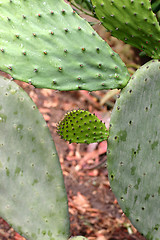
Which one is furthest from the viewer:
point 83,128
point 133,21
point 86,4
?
point 86,4

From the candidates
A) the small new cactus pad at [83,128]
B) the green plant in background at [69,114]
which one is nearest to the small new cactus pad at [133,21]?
the green plant in background at [69,114]

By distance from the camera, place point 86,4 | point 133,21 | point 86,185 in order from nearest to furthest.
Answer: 1. point 133,21
2. point 86,4
3. point 86,185

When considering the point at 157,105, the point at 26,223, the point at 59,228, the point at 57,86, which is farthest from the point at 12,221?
the point at 157,105

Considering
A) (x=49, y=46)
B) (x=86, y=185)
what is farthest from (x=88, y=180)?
(x=49, y=46)

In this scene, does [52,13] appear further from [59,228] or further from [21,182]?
[59,228]

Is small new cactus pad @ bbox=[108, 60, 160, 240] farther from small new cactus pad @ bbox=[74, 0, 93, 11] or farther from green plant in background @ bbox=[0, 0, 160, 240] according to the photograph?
small new cactus pad @ bbox=[74, 0, 93, 11]

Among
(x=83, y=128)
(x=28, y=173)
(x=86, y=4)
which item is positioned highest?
(x=86, y=4)

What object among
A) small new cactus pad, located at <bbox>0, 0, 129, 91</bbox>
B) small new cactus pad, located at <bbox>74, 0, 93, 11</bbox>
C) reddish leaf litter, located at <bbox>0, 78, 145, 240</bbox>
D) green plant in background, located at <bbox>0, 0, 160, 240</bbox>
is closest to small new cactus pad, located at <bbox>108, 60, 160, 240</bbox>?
green plant in background, located at <bbox>0, 0, 160, 240</bbox>

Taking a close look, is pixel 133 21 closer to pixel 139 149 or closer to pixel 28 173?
pixel 139 149
